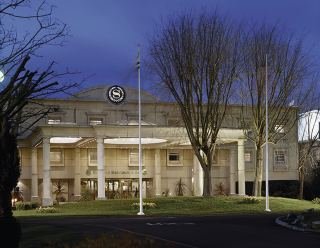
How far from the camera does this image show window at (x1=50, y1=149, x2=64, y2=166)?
56.3 m

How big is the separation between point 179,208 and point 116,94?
1873 cm

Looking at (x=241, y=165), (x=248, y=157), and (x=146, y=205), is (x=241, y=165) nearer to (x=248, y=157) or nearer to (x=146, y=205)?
(x=146, y=205)

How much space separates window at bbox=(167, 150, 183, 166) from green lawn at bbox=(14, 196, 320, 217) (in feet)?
61.9

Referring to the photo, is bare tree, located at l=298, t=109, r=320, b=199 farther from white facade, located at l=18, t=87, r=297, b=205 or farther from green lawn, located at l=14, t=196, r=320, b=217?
green lawn, located at l=14, t=196, r=320, b=217

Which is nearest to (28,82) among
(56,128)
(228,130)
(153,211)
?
(153,211)

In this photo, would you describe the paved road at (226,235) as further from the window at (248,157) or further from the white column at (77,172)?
the window at (248,157)

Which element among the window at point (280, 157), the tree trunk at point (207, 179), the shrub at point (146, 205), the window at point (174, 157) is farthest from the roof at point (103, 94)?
the shrub at point (146, 205)

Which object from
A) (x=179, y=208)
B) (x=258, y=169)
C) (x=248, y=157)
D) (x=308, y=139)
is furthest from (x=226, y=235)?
(x=248, y=157)

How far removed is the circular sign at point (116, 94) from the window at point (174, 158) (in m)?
9.35

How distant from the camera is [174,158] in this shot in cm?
6075

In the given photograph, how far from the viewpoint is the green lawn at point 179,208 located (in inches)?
1418

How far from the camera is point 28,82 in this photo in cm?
1101

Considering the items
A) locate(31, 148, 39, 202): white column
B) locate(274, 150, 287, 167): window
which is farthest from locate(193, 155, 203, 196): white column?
locate(274, 150, 287, 167): window

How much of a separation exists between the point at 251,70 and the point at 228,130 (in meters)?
5.86
